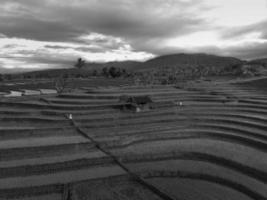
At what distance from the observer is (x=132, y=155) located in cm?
1363

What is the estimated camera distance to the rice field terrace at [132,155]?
10344 millimetres

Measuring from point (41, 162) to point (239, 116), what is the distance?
16.3 m

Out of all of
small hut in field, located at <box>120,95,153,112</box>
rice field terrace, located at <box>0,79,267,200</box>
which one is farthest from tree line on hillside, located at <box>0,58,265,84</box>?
rice field terrace, located at <box>0,79,267,200</box>

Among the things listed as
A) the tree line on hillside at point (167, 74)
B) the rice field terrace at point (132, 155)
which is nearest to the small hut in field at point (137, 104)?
the rice field terrace at point (132, 155)

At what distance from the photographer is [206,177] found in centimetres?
1156

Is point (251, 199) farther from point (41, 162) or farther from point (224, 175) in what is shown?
point (41, 162)

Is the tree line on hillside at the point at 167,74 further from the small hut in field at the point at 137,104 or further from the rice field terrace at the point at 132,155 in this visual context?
the rice field terrace at the point at 132,155

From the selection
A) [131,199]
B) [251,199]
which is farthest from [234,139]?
[131,199]

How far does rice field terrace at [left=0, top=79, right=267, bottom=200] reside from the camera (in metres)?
10.3

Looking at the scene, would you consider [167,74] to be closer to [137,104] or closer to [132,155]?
[137,104]

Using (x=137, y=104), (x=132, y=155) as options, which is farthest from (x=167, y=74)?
(x=132, y=155)

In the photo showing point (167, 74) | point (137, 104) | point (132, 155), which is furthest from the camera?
point (167, 74)

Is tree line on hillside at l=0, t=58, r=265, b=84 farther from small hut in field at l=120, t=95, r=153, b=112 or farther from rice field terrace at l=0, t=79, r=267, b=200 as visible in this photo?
rice field terrace at l=0, t=79, r=267, b=200

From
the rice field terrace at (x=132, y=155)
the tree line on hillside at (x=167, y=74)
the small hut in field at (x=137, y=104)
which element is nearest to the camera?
the rice field terrace at (x=132, y=155)
